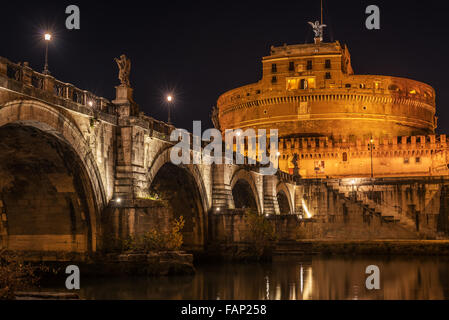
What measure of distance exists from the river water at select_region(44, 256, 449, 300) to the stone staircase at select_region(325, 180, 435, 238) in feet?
78.5

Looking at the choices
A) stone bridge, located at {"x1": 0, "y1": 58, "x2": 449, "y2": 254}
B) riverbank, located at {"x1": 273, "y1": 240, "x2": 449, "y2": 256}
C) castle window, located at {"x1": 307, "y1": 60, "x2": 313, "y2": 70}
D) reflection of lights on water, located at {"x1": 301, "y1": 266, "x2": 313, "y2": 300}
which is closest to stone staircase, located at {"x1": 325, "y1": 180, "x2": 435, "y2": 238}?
riverbank, located at {"x1": 273, "y1": 240, "x2": 449, "y2": 256}

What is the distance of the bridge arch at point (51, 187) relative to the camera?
20.2 meters

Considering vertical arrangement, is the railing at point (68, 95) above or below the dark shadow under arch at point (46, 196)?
above

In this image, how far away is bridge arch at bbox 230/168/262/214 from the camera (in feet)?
135

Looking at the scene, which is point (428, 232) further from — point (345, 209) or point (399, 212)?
point (345, 209)

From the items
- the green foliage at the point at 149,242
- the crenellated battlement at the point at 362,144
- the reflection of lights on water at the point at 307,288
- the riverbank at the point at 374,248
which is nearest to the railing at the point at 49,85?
the green foliage at the point at 149,242

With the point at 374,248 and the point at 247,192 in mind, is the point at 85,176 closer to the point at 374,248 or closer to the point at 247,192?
the point at 247,192

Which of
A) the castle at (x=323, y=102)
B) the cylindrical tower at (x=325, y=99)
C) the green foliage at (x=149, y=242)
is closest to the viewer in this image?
the green foliage at (x=149, y=242)

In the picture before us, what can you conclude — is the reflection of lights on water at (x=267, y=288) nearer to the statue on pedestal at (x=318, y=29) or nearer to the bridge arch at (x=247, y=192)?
the bridge arch at (x=247, y=192)

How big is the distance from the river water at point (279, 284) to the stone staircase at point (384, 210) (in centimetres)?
2392

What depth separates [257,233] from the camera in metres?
32.0

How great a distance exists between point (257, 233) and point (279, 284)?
977 cm

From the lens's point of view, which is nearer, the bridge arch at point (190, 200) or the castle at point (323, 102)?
the bridge arch at point (190, 200)
